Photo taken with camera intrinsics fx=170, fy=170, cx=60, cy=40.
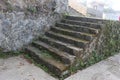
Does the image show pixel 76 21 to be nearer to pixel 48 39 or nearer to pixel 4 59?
pixel 48 39

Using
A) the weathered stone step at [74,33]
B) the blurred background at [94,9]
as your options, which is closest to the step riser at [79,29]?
the weathered stone step at [74,33]

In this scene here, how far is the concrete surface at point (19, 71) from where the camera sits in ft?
12.9

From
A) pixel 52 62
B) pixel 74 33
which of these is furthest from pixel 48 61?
pixel 74 33

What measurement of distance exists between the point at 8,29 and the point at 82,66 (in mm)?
2464

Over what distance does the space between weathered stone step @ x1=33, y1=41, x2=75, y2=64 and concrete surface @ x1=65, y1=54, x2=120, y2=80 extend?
15.4 inches

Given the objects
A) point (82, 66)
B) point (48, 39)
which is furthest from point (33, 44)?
point (82, 66)

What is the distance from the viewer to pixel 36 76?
13.1 feet

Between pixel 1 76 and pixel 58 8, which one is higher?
pixel 58 8

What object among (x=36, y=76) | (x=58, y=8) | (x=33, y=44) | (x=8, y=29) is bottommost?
(x=36, y=76)

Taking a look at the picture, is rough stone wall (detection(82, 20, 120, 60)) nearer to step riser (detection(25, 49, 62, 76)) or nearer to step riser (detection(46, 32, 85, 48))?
step riser (detection(46, 32, 85, 48))

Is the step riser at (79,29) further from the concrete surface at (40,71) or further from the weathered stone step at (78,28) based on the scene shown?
the concrete surface at (40,71)

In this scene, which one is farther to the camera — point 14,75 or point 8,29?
point 8,29

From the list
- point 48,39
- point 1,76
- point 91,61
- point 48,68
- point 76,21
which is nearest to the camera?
point 1,76

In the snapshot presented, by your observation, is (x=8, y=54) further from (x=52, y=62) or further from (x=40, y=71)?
(x=52, y=62)
